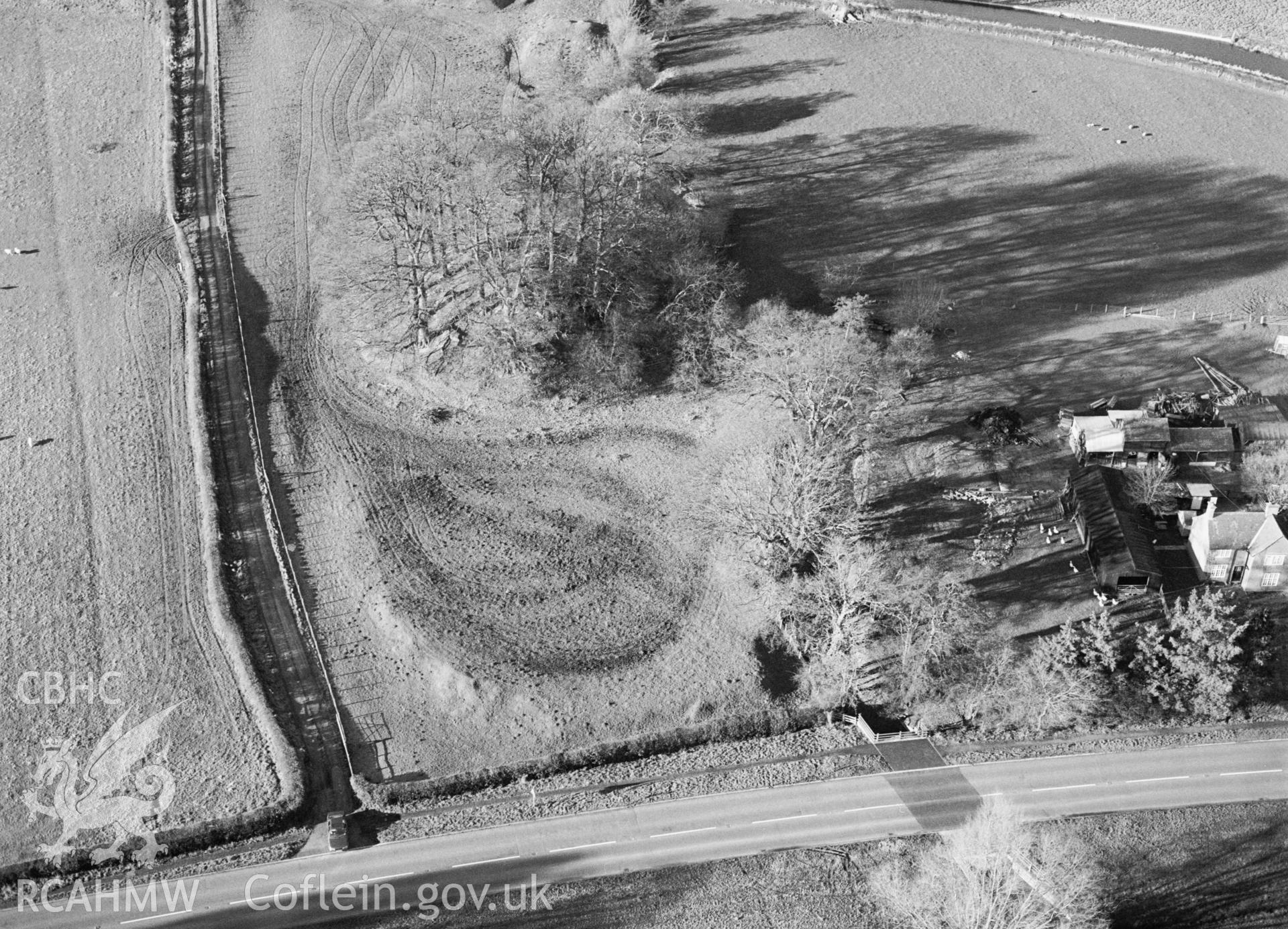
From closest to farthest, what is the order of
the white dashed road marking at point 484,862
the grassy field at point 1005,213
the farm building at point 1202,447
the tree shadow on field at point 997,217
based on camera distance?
1. the white dashed road marking at point 484,862
2. the farm building at point 1202,447
3. the grassy field at point 1005,213
4. the tree shadow on field at point 997,217

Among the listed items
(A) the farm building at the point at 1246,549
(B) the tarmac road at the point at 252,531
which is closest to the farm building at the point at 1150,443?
(A) the farm building at the point at 1246,549

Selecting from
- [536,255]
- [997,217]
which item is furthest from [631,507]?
[997,217]

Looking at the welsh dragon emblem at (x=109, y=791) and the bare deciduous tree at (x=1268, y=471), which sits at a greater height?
the bare deciduous tree at (x=1268, y=471)

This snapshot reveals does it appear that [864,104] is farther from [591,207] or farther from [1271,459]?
[1271,459]

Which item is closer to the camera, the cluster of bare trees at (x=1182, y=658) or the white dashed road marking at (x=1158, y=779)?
the white dashed road marking at (x=1158, y=779)

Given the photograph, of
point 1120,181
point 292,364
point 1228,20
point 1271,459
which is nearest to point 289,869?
point 292,364

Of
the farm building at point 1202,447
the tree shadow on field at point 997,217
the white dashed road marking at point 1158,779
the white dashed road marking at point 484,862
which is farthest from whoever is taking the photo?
the tree shadow on field at point 997,217

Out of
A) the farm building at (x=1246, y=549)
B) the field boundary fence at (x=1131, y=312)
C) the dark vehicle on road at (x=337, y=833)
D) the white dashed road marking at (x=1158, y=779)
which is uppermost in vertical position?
the field boundary fence at (x=1131, y=312)

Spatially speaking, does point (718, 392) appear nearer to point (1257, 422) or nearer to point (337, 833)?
point (1257, 422)

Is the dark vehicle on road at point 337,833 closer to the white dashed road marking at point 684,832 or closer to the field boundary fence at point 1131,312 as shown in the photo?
the white dashed road marking at point 684,832
